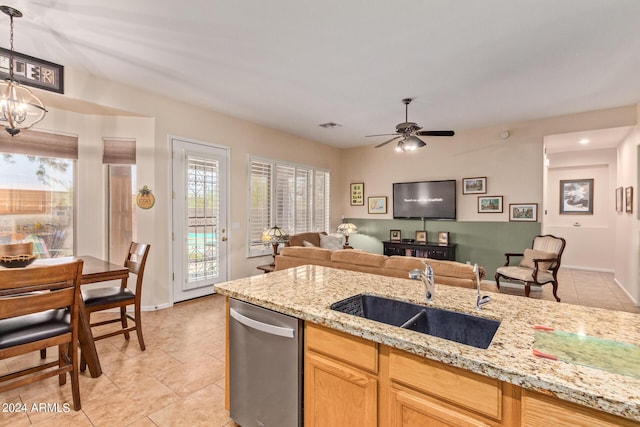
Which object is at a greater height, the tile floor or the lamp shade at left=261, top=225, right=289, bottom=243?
the lamp shade at left=261, top=225, right=289, bottom=243

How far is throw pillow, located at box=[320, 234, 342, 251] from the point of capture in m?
6.23

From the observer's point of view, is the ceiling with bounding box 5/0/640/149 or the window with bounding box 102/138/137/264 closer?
the ceiling with bounding box 5/0/640/149

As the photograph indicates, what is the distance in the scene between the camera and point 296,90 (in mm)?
4043

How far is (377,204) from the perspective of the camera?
723 cm

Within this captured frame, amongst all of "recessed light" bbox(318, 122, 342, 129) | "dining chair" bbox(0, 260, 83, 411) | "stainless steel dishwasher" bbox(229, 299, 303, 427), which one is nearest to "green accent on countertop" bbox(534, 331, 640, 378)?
"stainless steel dishwasher" bbox(229, 299, 303, 427)

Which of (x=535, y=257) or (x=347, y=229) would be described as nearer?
(x=535, y=257)

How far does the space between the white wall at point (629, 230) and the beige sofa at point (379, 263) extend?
9.68 feet

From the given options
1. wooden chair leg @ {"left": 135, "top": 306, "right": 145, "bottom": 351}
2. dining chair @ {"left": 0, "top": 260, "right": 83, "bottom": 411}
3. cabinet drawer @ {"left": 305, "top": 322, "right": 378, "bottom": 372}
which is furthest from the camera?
wooden chair leg @ {"left": 135, "top": 306, "right": 145, "bottom": 351}

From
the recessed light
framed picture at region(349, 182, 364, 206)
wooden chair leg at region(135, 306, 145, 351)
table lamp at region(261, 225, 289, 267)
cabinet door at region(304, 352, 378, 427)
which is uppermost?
the recessed light

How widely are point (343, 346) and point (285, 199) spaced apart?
196 inches

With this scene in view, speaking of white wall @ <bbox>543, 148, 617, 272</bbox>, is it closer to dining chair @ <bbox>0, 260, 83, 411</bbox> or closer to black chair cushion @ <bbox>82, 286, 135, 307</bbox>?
black chair cushion @ <bbox>82, 286, 135, 307</bbox>

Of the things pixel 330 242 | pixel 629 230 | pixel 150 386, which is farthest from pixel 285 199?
pixel 629 230

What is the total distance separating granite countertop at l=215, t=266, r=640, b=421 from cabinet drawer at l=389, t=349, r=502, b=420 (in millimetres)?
54

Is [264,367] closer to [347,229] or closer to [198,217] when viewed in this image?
[198,217]
